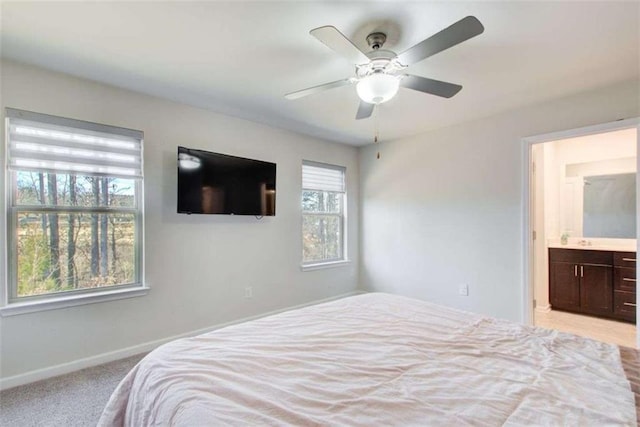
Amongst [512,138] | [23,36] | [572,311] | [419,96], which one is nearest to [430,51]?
[419,96]

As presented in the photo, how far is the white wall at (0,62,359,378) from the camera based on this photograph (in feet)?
7.61

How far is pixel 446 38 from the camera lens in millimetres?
1481

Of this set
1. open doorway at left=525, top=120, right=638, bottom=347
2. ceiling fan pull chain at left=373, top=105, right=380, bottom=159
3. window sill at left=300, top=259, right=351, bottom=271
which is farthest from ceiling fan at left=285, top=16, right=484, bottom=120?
window sill at left=300, top=259, right=351, bottom=271

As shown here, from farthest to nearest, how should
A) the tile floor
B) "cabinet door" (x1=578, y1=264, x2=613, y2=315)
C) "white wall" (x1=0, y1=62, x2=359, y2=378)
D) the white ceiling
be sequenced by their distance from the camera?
"cabinet door" (x1=578, y1=264, x2=613, y2=315) < the tile floor < "white wall" (x1=0, y1=62, x2=359, y2=378) < the white ceiling

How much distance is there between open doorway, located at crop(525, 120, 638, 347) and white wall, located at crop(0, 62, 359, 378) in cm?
288

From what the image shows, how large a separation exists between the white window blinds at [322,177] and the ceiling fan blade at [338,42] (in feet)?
8.06

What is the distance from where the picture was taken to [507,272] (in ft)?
10.8

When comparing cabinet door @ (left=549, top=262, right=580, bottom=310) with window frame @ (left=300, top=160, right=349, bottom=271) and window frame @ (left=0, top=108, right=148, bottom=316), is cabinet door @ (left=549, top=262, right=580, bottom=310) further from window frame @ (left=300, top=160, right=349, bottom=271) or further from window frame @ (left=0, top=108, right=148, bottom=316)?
window frame @ (left=0, top=108, right=148, bottom=316)

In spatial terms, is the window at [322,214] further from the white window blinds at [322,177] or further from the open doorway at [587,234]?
the open doorway at [587,234]

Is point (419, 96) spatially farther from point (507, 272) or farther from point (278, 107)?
point (507, 272)

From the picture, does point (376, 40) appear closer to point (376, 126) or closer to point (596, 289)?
point (376, 126)

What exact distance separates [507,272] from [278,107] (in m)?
2.94

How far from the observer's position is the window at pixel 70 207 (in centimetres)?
227

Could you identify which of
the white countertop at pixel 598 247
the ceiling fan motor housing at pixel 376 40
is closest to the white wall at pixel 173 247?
the ceiling fan motor housing at pixel 376 40
